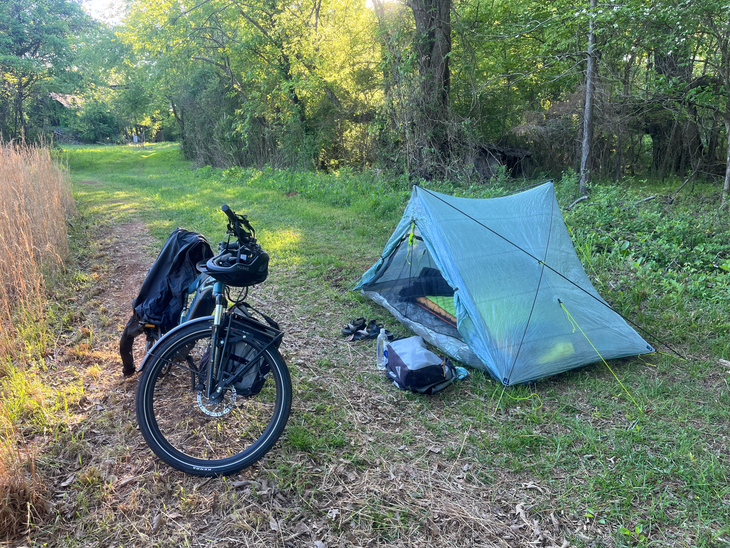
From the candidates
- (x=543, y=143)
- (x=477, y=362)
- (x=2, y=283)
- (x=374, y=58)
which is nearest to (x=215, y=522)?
(x=477, y=362)

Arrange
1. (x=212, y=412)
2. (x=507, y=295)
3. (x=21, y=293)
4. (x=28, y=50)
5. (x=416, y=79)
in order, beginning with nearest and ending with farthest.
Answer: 1. (x=212, y=412)
2. (x=507, y=295)
3. (x=21, y=293)
4. (x=416, y=79)
5. (x=28, y=50)

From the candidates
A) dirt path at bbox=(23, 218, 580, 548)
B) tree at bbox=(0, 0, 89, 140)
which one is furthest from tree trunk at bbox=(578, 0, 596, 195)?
tree at bbox=(0, 0, 89, 140)

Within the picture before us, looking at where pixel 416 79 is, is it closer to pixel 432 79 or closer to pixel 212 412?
pixel 432 79

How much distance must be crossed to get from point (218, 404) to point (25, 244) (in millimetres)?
3093

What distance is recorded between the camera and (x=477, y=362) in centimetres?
361

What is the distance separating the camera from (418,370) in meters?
3.30

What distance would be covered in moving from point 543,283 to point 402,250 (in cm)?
160

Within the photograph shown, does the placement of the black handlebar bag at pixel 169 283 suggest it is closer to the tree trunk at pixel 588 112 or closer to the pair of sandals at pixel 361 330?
the pair of sandals at pixel 361 330

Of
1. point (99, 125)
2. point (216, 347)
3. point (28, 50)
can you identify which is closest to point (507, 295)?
point (216, 347)

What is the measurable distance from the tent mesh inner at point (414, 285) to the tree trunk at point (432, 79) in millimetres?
6047

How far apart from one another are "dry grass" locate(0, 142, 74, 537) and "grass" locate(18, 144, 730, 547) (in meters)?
0.17

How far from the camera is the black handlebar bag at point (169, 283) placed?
2.82 metres

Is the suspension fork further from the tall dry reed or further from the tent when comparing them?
the tent

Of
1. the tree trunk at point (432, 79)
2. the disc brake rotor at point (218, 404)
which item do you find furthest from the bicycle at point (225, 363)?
the tree trunk at point (432, 79)
